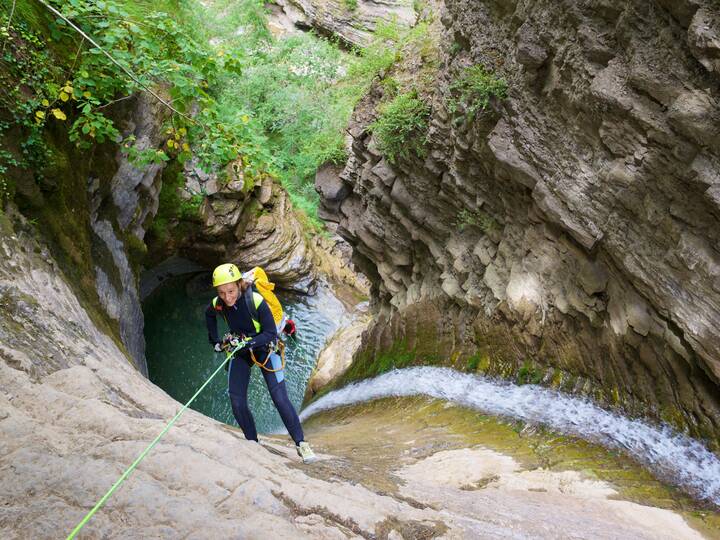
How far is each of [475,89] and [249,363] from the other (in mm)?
5133

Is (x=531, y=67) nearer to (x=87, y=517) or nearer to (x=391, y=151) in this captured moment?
(x=391, y=151)

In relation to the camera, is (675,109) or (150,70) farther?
(150,70)

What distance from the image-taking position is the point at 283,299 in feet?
60.5

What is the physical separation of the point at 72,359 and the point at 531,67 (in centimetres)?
614

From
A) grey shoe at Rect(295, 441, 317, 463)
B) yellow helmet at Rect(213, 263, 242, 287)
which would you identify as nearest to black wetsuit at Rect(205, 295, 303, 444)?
grey shoe at Rect(295, 441, 317, 463)

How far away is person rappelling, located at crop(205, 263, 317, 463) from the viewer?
14.9ft

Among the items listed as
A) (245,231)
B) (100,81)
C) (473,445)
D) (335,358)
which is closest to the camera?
(100,81)

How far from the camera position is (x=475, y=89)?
23.2ft

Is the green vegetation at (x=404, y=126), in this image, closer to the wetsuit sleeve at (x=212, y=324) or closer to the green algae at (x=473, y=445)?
the green algae at (x=473, y=445)

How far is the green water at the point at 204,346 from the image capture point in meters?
13.0

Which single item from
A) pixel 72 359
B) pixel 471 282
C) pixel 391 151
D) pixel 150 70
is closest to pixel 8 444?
pixel 72 359

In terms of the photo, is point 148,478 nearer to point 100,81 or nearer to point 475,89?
point 100,81

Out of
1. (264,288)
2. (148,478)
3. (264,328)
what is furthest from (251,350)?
(148,478)

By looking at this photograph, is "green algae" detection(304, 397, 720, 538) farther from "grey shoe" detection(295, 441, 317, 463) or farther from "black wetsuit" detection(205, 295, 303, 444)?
"black wetsuit" detection(205, 295, 303, 444)
